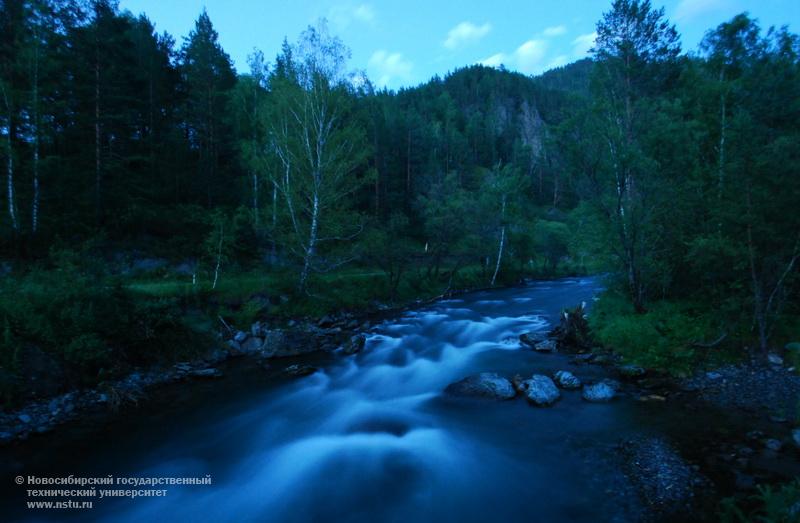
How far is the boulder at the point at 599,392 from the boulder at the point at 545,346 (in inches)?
158

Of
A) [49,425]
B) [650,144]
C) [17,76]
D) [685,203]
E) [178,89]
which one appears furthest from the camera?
[178,89]

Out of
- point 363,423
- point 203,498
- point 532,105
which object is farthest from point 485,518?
point 532,105

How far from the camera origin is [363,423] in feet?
33.4

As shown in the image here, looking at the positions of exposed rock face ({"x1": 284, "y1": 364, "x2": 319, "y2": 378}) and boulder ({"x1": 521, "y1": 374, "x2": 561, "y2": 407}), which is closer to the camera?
boulder ({"x1": 521, "y1": 374, "x2": 561, "y2": 407})

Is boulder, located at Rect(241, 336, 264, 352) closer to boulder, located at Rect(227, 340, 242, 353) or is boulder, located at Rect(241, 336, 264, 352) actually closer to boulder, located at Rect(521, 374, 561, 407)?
boulder, located at Rect(227, 340, 242, 353)

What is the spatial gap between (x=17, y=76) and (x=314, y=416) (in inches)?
914

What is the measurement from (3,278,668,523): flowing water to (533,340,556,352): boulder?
38.1 inches

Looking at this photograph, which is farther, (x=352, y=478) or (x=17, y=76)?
(x=17, y=76)

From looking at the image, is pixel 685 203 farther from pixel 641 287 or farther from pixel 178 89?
pixel 178 89

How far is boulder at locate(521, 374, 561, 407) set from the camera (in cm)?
1020

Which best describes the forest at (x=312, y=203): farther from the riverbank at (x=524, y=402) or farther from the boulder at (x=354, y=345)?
the boulder at (x=354, y=345)

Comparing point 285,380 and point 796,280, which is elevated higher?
point 796,280

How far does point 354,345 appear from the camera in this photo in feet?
52.6

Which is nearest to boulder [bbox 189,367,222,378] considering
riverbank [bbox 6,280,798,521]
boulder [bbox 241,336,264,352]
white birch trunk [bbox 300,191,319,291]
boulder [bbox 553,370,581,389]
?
riverbank [bbox 6,280,798,521]
